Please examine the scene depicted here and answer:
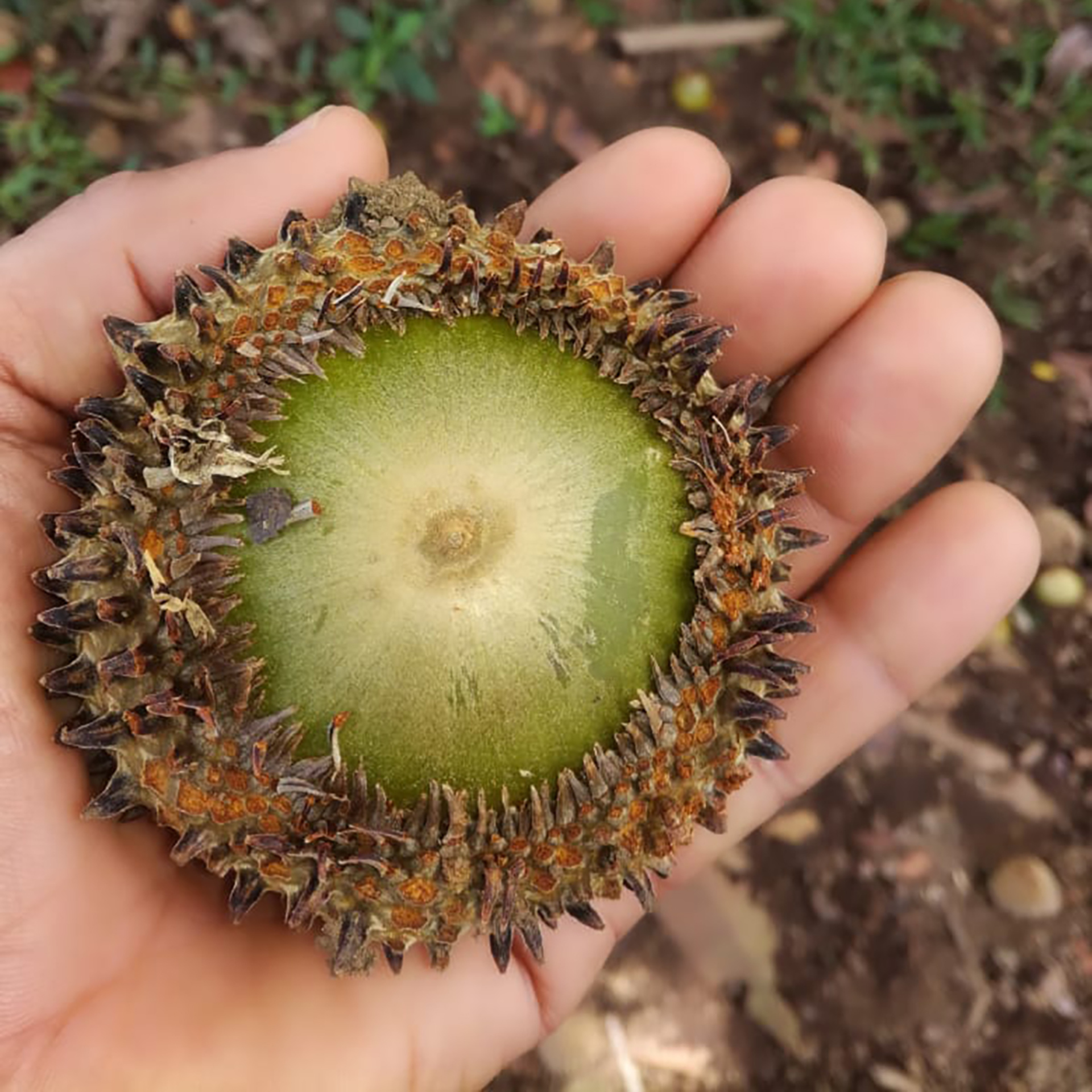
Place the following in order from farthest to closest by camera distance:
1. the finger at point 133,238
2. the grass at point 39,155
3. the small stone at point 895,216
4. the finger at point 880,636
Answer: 1. the small stone at point 895,216
2. the grass at point 39,155
3. the finger at point 880,636
4. the finger at point 133,238

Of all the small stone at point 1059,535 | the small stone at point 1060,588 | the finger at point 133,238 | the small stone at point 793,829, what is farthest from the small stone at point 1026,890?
the finger at point 133,238

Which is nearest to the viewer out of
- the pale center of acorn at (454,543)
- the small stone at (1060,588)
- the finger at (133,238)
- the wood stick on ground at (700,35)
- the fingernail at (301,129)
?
the pale center of acorn at (454,543)

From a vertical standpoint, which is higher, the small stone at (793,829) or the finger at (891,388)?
the finger at (891,388)

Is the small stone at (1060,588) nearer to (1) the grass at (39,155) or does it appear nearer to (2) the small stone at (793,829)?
(2) the small stone at (793,829)

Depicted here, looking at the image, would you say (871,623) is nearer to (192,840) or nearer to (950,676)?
(950,676)

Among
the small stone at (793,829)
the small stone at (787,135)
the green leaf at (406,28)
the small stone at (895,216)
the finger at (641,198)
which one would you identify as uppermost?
the green leaf at (406,28)

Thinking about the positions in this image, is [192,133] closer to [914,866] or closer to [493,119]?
[493,119]

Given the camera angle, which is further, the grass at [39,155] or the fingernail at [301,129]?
the grass at [39,155]

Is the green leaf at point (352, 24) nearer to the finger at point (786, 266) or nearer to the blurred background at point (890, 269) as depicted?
the blurred background at point (890, 269)

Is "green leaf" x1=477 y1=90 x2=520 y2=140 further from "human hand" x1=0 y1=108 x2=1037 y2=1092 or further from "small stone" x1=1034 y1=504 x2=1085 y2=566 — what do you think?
"small stone" x1=1034 y1=504 x2=1085 y2=566
